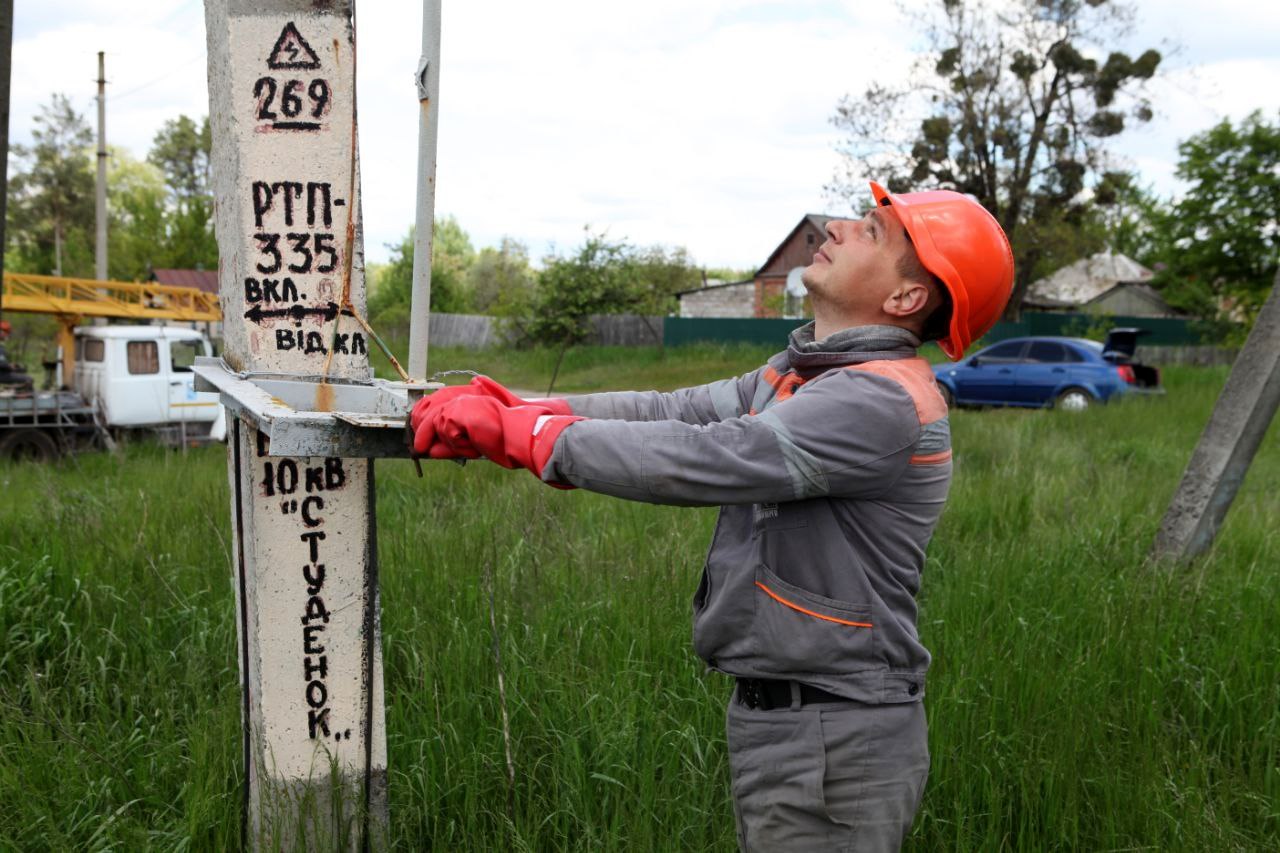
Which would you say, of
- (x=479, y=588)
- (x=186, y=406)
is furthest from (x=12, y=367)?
(x=479, y=588)

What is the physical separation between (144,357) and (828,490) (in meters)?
14.1

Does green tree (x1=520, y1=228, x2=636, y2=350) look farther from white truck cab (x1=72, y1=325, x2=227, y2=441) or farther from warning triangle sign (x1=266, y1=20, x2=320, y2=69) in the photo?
warning triangle sign (x1=266, y1=20, x2=320, y2=69)

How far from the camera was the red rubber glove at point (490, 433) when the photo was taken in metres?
1.72

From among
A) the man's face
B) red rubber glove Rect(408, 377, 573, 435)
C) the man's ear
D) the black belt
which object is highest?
the man's face

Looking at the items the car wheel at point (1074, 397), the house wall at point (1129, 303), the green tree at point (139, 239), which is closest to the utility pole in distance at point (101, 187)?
the green tree at point (139, 239)

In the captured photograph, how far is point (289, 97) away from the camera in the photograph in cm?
213

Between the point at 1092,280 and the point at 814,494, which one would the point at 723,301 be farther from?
the point at 814,494

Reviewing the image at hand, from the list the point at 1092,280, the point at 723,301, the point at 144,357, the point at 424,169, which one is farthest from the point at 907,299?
the point at 1092,280

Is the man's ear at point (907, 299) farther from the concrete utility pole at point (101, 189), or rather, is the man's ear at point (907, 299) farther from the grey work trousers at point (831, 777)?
the concrete utility pole at point (101, 189)

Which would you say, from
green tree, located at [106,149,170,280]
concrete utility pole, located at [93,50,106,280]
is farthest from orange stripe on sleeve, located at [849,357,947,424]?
green tree, located at [106,149,170,280]

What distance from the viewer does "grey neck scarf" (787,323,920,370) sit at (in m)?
1.94

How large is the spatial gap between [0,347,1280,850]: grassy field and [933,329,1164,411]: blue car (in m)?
11.2

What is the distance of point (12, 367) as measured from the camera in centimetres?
1495

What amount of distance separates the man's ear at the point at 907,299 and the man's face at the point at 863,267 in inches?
0.5
